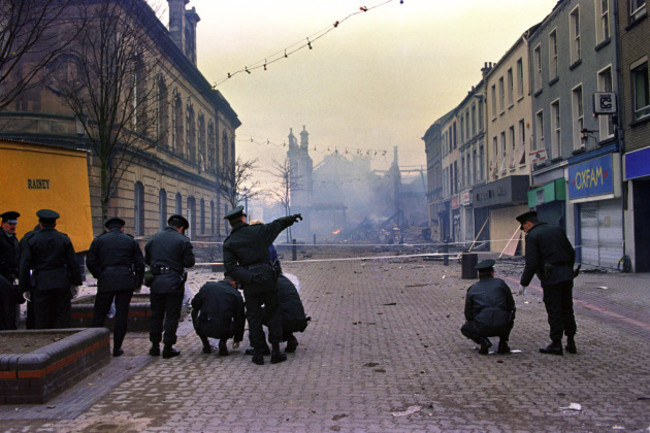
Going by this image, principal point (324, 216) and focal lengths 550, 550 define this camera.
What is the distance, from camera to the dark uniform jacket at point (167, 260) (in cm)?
659

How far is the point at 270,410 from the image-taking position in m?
4.52

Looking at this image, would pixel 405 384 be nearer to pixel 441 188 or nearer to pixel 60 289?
pixel 60 289

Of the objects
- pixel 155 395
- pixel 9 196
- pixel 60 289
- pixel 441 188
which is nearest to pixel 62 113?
pixel 9 196

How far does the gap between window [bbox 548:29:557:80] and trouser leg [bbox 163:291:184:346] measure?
783 inches

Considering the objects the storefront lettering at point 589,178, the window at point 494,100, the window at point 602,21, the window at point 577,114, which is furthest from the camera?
the window at point 494,100

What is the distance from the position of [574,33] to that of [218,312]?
1870cm

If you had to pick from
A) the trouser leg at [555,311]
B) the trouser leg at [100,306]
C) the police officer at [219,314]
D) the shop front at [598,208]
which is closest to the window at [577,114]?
the shop front at [598,208]

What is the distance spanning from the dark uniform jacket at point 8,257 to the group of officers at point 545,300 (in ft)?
18.5

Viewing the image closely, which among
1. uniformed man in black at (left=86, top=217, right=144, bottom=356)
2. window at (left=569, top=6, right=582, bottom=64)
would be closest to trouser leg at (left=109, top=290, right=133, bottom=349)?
uniformed man in black at (left=86, top=217, right=144, bottom=356)

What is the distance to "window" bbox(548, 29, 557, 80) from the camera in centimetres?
2205

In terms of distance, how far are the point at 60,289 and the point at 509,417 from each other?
16.8 feet

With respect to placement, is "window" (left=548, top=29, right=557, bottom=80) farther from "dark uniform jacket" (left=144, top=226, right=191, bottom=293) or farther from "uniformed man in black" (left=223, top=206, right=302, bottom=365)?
"dark uniform jacket" (left=144, top=226, right=191, bottom=293)

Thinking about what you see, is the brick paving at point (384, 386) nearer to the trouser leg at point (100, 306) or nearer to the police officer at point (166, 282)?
the police officer at point (166, 282)

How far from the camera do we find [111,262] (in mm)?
6625
